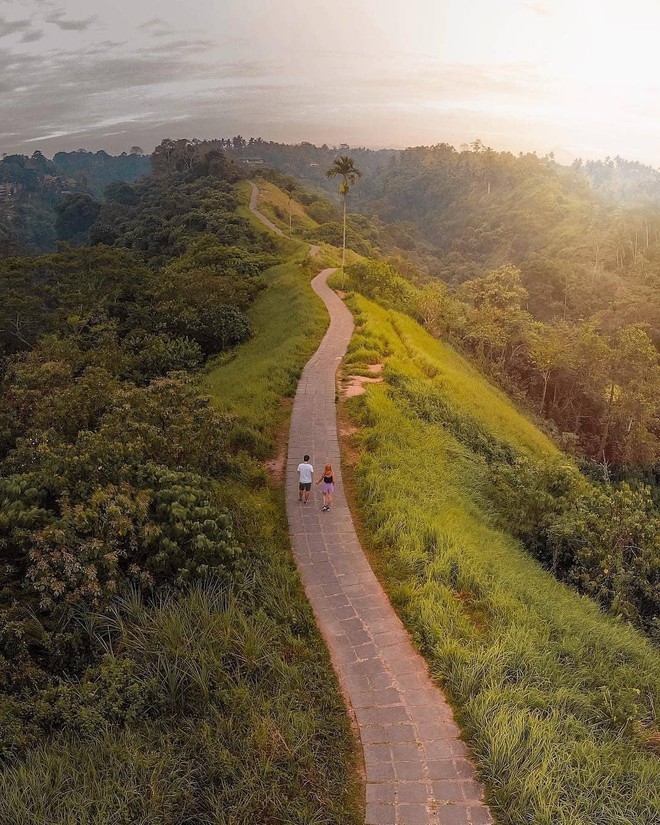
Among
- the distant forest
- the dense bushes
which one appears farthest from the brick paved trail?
the distant forest

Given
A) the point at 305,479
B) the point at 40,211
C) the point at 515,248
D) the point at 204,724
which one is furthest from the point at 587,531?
the point at 40,211

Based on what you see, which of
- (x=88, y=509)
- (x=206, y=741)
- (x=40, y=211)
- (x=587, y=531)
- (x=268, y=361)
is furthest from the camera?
(x=40, y=211)

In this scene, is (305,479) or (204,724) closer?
(204,724)

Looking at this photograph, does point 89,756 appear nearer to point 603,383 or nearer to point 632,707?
point 632,707

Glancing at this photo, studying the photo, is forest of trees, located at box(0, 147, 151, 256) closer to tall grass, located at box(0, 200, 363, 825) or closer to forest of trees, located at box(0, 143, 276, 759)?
forest of trees, located at box(0, 143, 276, 759)

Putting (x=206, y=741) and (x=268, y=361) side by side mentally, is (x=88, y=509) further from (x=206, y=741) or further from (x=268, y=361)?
(x=268, y=361)

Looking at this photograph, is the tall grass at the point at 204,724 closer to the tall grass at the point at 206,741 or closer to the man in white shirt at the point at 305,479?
the tall grass at the point at 206,741

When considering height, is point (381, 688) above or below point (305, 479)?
below

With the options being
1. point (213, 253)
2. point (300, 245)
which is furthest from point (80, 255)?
point (300, 245)
